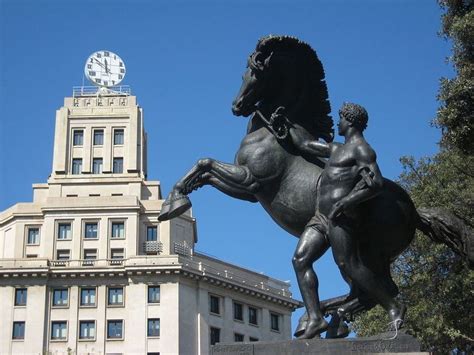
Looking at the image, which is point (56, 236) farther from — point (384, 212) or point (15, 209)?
point (384, 212)

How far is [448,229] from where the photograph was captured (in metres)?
9.54

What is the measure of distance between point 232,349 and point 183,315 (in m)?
73.1

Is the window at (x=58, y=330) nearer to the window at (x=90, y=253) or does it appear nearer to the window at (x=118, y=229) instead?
the window at (x=90, y=253)

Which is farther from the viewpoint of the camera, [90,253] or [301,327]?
[90,253]

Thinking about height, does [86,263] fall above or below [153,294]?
above


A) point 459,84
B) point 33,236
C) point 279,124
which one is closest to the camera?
point 279,124

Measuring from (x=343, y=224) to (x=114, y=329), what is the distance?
7554 cm

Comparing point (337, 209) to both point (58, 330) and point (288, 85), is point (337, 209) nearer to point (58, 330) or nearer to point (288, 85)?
point (288, 85)

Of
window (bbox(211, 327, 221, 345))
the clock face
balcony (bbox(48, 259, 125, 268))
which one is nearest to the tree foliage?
window (bbox(211, 327, 221, 345))

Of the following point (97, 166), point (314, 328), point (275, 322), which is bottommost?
point (314, 328)

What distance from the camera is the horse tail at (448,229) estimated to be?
945cm

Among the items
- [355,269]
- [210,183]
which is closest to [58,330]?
Result: [210,183]

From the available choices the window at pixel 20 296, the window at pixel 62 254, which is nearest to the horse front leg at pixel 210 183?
the window at pixel 20 296

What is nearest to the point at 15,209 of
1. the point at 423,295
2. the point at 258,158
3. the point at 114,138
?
the point at 114,138
